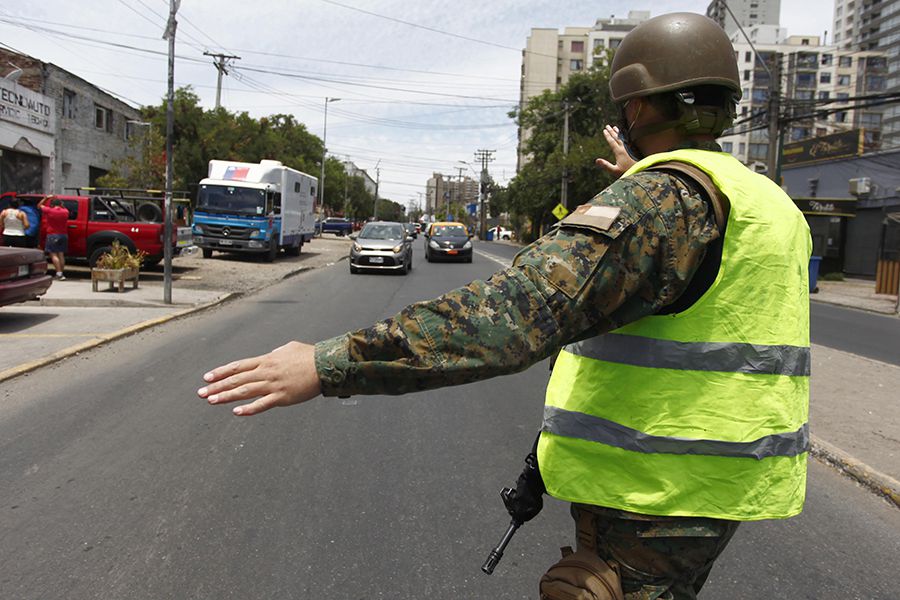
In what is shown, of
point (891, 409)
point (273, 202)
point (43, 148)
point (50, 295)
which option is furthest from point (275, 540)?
point (43, 148)

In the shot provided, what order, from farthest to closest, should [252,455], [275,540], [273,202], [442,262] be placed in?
[442,262] → [273,202] → [252,455] → [275,540]

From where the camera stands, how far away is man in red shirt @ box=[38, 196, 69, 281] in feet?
47.6

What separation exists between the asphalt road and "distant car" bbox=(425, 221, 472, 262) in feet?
70.9

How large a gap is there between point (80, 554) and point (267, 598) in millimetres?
1009

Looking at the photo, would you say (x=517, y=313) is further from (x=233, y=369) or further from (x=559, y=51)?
(x=559, y=51)

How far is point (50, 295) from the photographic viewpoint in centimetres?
1248

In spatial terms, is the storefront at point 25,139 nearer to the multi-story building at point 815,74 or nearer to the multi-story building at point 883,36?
the multi-story building at point 815,74

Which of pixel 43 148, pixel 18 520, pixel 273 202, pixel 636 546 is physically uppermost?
pixel 43 148

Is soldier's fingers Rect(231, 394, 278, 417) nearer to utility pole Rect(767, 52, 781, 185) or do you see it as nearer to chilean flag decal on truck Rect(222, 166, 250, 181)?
utility pole Rect(767, 52, 781, 185)

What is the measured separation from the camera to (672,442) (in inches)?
54.9

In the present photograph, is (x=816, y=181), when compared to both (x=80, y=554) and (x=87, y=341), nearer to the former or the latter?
(x=87, y=341)

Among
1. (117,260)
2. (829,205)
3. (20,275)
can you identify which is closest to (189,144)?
(117,260)

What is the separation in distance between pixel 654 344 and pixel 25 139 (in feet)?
85.2

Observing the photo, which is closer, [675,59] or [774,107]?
[675,59]
